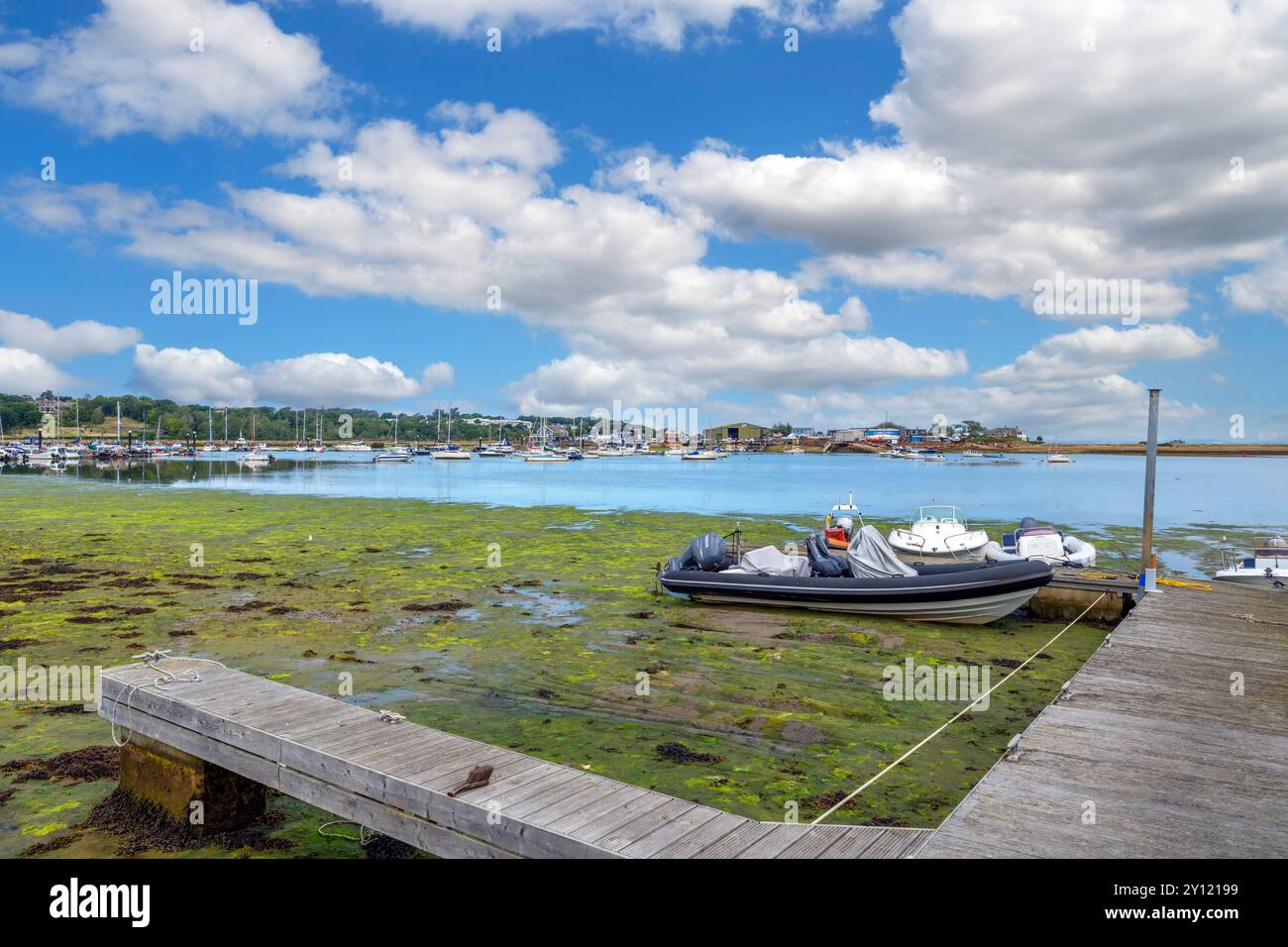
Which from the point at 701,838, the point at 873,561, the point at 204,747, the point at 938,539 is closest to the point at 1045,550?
the point at 938,539

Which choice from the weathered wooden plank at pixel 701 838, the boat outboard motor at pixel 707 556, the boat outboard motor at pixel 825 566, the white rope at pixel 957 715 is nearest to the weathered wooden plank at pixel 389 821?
the weathered wooden plank at pixel 701 838

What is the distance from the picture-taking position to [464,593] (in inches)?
672

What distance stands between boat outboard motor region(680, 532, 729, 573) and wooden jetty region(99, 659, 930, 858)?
10350 mm

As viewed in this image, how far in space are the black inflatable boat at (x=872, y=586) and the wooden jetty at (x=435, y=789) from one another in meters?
9.67

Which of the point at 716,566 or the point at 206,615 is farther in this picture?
the point at 716,566

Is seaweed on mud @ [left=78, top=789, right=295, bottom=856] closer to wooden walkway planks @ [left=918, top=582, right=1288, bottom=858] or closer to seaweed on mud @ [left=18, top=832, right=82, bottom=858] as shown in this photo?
seaweed on mud @ [left=18, top=832, right=82, bottom=858]

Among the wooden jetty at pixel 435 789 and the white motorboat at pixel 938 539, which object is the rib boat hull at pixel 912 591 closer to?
the white motorboat at pixel 938 539

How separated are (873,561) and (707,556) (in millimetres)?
3373

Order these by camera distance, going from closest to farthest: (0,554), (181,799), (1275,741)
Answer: (181,799) < (1275,741) < (0,554)

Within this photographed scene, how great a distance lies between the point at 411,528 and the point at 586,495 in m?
25.4
